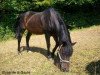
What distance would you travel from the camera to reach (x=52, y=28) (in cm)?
1180

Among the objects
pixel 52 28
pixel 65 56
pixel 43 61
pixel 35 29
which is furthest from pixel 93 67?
pixel 35 29

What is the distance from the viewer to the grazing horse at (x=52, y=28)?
35.0ft

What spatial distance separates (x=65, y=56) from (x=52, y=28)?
1.59 m

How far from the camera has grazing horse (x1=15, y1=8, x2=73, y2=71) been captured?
35.0 feet

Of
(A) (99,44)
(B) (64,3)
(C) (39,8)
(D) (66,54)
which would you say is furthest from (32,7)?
(D) (66,54)

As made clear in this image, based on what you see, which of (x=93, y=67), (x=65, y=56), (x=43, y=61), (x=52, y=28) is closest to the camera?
(x=65, y=56)

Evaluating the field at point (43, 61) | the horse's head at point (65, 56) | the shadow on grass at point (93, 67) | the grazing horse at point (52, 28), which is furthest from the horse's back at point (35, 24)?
the shadow on grass at point (93, 67)

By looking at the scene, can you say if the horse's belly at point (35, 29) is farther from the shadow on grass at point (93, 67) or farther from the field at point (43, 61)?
the shadow on grass at point (93, 67)

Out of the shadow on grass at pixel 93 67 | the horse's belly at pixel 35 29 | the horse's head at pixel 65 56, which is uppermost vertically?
the horse's belly at pixel 35 29

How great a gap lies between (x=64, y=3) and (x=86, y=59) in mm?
9785

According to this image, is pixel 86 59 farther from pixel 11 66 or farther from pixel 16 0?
pixel 16 0

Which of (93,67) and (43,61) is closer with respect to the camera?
(93,67)

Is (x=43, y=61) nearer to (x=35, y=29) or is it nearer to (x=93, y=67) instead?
(x=35, y=29)

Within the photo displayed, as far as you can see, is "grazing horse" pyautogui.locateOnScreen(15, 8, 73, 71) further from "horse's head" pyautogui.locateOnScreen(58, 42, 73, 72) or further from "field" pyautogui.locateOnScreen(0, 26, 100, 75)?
"field" pyautogui.locateOnScreen(0, 26, 100, 75)
